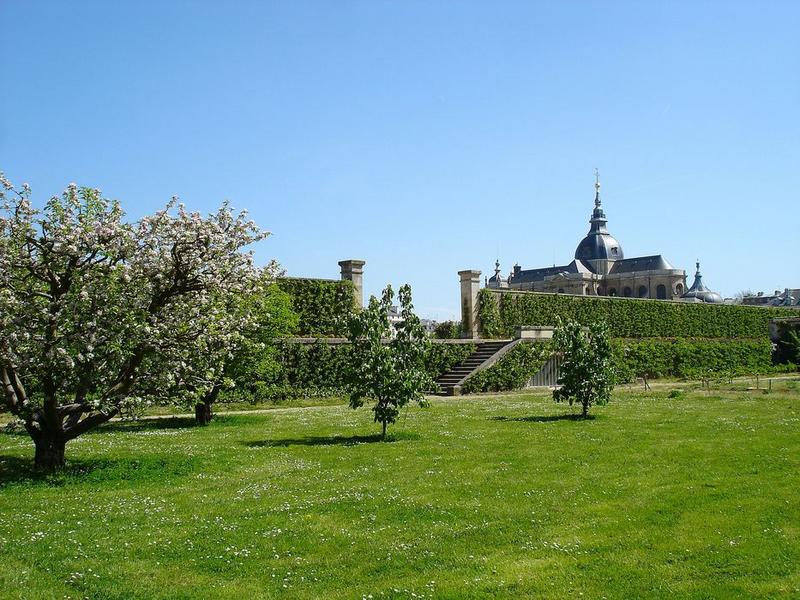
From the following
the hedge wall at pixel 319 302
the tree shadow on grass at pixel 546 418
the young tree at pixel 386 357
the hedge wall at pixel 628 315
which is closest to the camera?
the young tree at pixel 386 357

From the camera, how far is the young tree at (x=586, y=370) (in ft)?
70.8

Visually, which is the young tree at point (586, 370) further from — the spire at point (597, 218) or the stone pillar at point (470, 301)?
the spire at point (597, 218)

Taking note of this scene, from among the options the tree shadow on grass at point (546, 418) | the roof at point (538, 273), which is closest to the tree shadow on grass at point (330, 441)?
the tree shadow on grass at point (546, 418)

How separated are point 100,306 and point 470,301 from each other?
26785mm

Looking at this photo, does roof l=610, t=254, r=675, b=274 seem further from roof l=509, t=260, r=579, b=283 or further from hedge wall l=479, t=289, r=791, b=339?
hedge wall l=479, t=289, r=791, b=339

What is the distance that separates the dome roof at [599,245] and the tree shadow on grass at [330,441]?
11238 cm

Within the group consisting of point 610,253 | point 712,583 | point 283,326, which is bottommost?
A: point 712,583

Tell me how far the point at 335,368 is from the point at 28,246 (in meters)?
18.7

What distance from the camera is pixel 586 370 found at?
2158 cm

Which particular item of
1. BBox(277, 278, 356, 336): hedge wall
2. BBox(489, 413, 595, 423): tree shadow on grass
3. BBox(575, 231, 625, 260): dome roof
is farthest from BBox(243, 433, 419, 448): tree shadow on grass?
BBox(575, 231, 625, 260): dome roof

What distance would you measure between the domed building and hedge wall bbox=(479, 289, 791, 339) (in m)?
48.1

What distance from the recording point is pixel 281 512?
392 inches

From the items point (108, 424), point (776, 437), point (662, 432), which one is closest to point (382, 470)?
point (662, 432)

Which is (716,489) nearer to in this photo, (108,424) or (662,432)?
(662,432)
